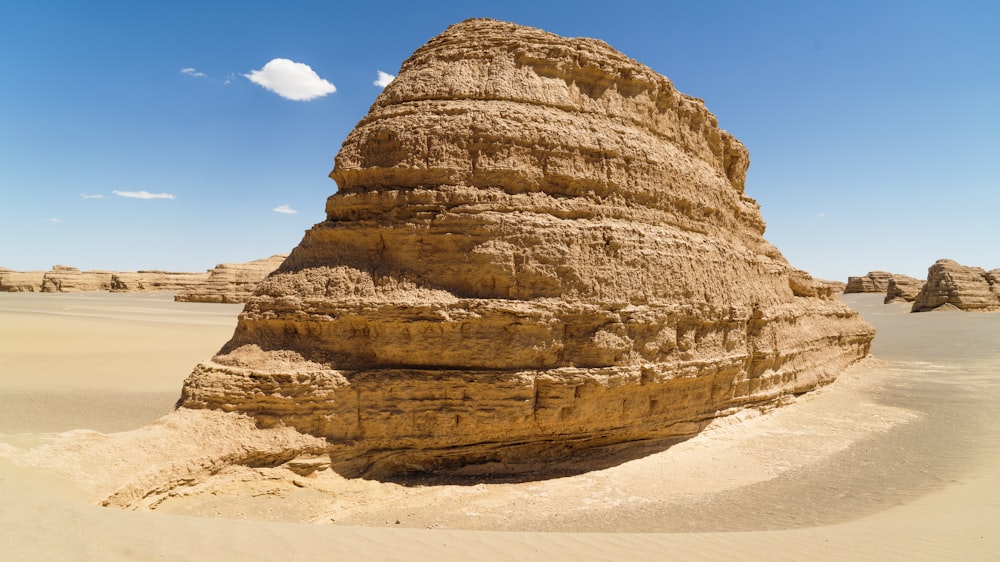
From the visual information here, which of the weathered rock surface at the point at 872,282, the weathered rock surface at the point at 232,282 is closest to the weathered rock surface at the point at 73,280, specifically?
the weathered rock surface at the point at 232,282

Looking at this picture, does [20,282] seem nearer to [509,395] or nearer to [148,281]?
[148,281]

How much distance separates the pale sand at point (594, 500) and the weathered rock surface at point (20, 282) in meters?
56.7

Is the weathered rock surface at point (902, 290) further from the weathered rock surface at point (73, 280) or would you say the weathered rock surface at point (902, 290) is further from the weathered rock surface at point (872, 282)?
the weathered rock surface at point (73, 280)

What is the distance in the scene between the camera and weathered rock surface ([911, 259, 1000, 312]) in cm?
3728

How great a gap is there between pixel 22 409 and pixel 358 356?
8586 mm

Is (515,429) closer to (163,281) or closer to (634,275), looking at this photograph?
(634,275)

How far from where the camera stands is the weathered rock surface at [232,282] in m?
41.1

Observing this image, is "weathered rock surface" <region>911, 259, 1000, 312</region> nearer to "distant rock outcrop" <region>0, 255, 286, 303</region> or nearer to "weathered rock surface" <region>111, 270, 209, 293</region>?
"distant rock outcrop" <region>0, 255, 286, 303</region>

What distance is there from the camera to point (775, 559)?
185 inches

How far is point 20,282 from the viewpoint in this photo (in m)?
55.9

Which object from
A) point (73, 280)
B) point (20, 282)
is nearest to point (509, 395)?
point (73, 280)

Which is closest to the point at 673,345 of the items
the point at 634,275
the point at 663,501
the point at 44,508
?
the point at 634,275

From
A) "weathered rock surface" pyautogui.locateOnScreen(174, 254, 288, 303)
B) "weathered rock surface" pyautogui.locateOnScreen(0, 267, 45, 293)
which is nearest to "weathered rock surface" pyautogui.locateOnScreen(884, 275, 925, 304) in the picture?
"weathered rock surface" pyautogui.locateOnScreen(174, 254, 288, 303)

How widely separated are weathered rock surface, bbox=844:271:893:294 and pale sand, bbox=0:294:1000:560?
5804cm
